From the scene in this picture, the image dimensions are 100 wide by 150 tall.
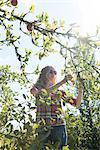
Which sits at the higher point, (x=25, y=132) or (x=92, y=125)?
(x=25, y=132)

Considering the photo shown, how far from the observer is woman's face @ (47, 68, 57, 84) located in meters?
4.17

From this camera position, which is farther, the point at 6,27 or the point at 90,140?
the point at 90,140

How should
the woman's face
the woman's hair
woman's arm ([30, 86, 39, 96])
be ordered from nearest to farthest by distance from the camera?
woman's arm ([30, 86, 39, 96]), the woman's hair, the woman's face

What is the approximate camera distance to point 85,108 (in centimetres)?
2420

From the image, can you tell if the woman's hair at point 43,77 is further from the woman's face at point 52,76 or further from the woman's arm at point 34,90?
the woman's arm at point 34,90

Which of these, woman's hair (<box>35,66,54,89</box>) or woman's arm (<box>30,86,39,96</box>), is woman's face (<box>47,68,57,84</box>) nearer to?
woman's hair (<box>35,66,54,89</box>)

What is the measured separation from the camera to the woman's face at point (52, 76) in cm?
417

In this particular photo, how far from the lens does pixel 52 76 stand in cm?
425

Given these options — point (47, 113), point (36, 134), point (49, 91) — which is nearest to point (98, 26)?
point (49, 91)

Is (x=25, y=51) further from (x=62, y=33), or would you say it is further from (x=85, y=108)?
(x=85, y=108)

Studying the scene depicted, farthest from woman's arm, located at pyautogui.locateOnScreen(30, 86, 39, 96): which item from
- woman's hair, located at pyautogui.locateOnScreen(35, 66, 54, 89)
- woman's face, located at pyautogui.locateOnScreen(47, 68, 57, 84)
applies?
woman's face, located at pyautogui.locateOnScreen(47, 68, 57, 84)

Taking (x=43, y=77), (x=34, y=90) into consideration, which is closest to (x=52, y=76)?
(x=43, y=77)

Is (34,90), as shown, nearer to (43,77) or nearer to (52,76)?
(43,77)

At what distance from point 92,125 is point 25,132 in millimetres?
22077
